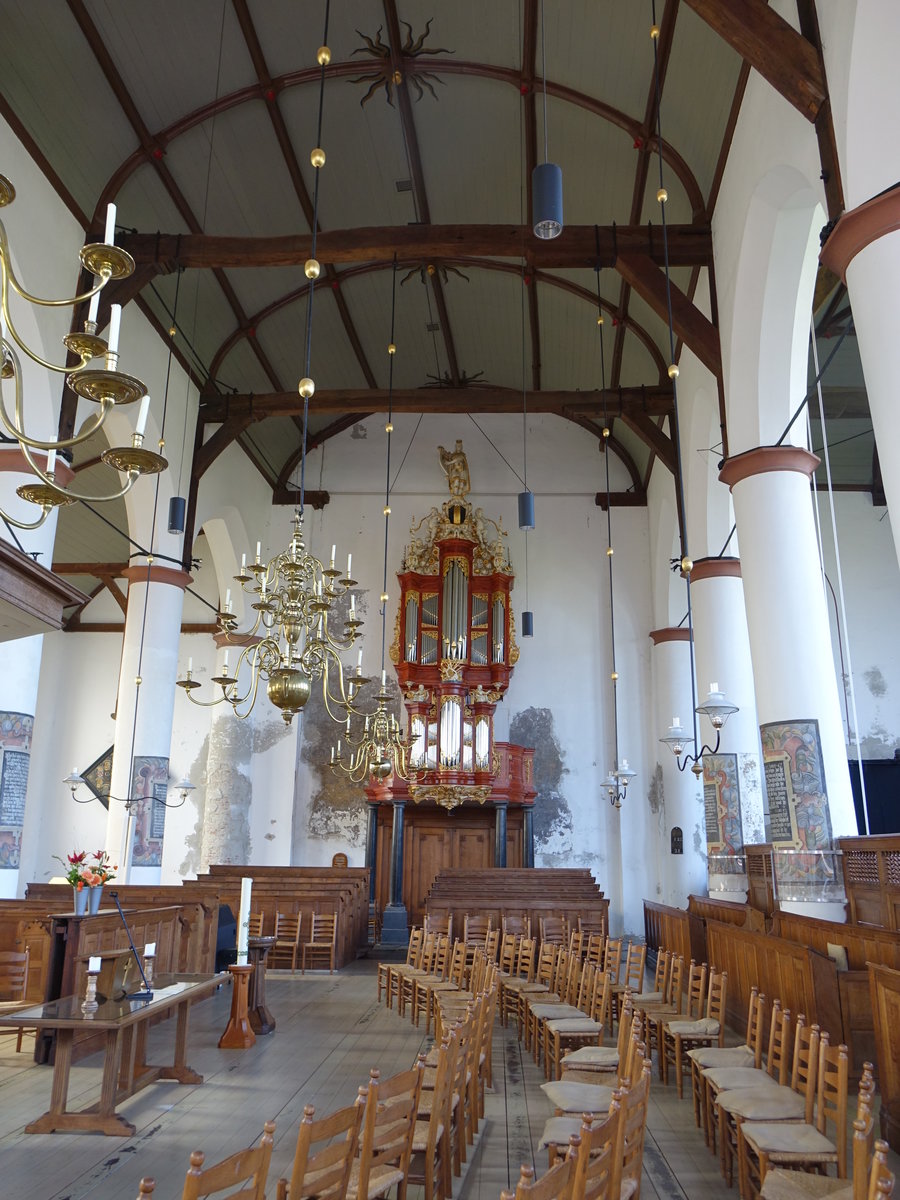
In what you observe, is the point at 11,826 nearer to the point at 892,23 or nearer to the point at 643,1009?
the point at 643,1009

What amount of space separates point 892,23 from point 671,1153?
6.16 meters

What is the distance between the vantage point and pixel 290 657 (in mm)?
6609

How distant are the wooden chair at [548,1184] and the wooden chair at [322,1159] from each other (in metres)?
0.51

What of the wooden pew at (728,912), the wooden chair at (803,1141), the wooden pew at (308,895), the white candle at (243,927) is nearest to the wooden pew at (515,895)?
the wooden pew at (308,895)

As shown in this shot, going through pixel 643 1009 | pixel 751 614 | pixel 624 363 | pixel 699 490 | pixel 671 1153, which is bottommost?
pixel 671 1153

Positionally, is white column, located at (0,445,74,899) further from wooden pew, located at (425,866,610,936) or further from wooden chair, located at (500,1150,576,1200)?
wooden chair, located at (500,1150,576,1200)

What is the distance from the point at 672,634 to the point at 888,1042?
33.8ft

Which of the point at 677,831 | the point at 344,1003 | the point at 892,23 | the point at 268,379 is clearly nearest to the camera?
the point at 892,23

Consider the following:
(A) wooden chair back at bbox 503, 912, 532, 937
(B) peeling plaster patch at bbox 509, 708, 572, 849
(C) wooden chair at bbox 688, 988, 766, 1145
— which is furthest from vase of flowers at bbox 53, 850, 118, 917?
(B) peeling plaster patch at bbox 509, 708, 572, 849

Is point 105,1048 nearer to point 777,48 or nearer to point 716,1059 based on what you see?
point 716,1059

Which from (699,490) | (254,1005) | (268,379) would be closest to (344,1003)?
(254,1005)

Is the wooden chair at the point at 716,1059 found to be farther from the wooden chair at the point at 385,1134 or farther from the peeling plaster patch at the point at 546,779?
the peeling plaster patch at the point at 546,779

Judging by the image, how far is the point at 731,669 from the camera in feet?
33.3

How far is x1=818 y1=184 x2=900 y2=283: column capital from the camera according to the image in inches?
198
